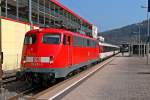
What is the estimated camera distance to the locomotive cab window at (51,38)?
66.5ft

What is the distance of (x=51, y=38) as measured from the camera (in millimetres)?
20516

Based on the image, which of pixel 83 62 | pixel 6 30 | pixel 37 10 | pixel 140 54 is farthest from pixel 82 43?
pixel 140 54

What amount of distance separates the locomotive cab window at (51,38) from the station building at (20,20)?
5.25m

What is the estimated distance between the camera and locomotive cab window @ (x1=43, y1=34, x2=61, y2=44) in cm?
2028

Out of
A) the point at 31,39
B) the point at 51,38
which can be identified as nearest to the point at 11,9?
the point at 31,39

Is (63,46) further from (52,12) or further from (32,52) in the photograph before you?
(52,12)

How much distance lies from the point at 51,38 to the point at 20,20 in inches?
550

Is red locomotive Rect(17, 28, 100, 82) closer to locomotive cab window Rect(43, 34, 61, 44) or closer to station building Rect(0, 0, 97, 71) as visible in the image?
locomotive cab window Rect(43, 34, 61, 44)

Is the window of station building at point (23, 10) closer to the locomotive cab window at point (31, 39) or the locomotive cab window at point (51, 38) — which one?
the locomotive cab window at point (31, 39)

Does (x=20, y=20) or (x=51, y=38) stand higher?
(x=20, y=20)

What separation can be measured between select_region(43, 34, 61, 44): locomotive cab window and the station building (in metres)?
5.25

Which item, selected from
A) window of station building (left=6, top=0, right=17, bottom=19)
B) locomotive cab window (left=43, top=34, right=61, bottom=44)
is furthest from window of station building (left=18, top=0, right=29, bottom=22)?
locomotive cab window (left=43, top=34, right=61, bottom=44)

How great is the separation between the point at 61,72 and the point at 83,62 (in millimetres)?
8406

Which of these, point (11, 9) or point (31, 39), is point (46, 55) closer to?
point (31, 39)
